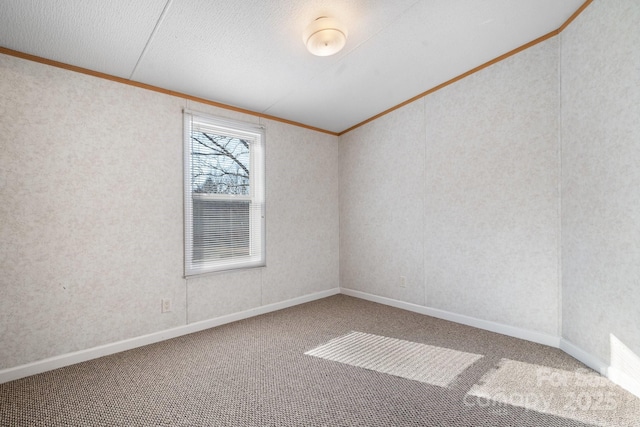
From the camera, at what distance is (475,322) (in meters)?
2.98

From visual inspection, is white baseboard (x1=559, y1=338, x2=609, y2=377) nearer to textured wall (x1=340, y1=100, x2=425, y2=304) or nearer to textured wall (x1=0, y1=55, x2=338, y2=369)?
textured wall (x1=340, y1=100, x2=425, y2=304)

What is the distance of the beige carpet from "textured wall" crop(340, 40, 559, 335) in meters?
0.57

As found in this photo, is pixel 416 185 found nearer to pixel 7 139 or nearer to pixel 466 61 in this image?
pixel 466 61

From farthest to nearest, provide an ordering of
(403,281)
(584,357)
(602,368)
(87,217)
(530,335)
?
(403,281), (530,335), (87,217), (584,357), (602,368)

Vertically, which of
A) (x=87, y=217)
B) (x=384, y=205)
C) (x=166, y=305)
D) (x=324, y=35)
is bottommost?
(x=166, y=305)

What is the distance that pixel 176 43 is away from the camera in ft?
7.23

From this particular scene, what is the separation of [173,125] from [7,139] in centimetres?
114

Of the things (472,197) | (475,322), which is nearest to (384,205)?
(472,197)

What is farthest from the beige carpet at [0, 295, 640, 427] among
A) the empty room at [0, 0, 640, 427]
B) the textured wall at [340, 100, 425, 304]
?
the textured wall at [340, 100, 425, 304]

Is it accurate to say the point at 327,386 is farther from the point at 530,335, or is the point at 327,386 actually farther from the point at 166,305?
the point at 530,335

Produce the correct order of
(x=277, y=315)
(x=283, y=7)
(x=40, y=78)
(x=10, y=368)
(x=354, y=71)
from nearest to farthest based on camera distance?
(x=283, y=7)
(x=10, y=368)
(x=40, y=78)
(x=354, y=71)
(x=277, y=315)

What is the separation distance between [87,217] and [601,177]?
3.82m

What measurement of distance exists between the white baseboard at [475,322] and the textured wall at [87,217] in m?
1.79

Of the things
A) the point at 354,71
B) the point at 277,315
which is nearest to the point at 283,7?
the point at 354,71
